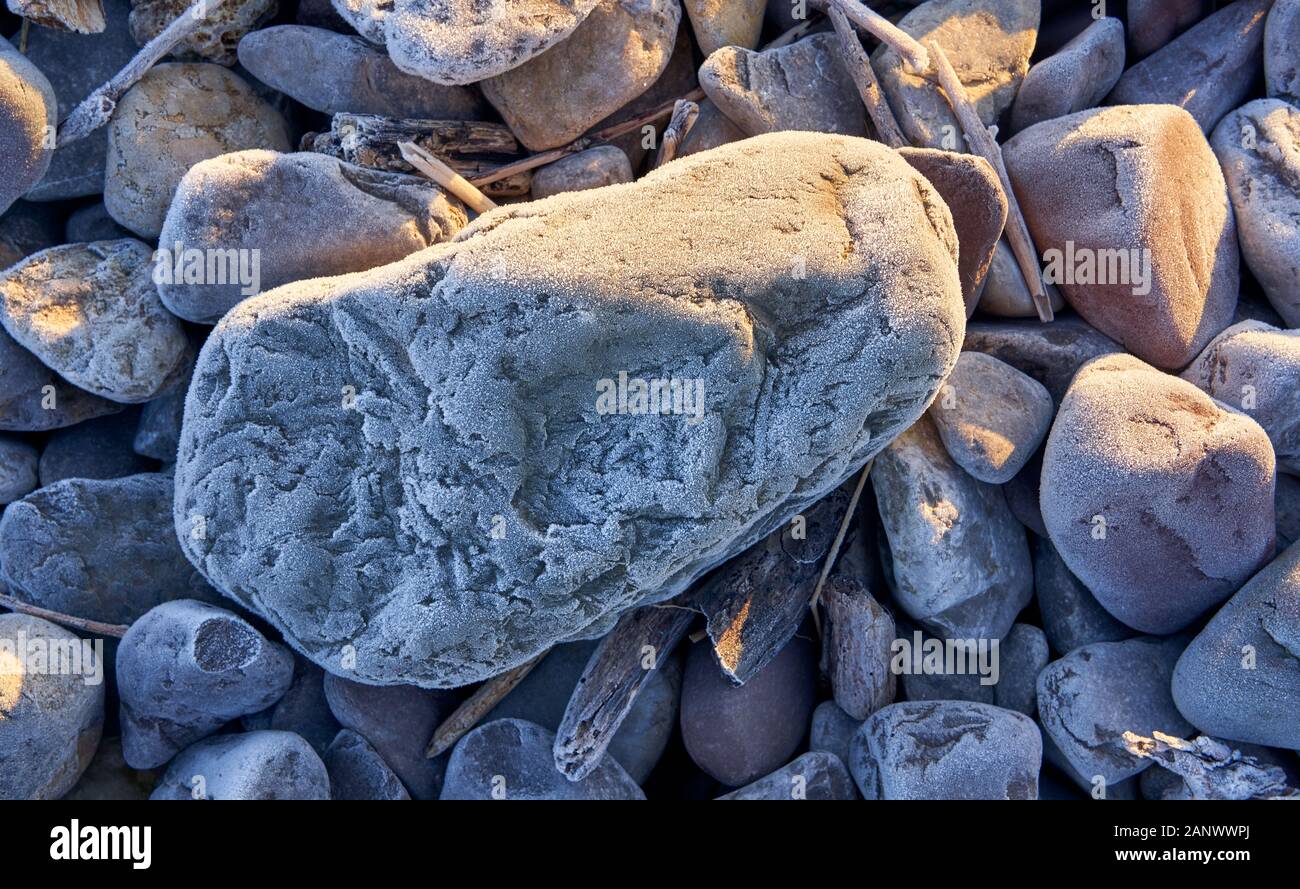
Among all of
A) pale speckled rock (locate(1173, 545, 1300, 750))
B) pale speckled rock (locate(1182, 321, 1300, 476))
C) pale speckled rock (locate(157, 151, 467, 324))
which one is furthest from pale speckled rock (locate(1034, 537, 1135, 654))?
pale speckled rock (locate(157, 151, 467, 324))

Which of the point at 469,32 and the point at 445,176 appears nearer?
the point at 469,32

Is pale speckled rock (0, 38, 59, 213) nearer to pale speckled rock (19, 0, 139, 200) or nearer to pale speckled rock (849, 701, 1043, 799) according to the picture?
pale speckled rock (19, 0, 139, 200)

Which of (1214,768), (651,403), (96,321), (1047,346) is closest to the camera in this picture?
(651,403)

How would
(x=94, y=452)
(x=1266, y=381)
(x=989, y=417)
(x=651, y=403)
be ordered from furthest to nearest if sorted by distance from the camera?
(x=94, y=452), (x=989, y=417), (x=1266, y=381), (x=651, y=403)

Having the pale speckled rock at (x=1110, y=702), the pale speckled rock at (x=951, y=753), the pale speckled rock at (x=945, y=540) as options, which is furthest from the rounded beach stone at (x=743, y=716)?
the pale speckled rock at (x=1110, y=702)

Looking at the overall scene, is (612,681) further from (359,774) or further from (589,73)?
(589,73)

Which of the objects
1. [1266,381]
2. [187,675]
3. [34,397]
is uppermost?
[1266,381]

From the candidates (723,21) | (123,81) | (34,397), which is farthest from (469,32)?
(34,397)
